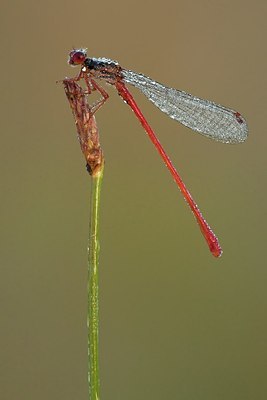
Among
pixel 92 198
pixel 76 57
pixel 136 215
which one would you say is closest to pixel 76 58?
pixel 76 57

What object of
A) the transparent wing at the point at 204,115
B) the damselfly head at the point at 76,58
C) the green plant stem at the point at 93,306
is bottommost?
the green plant stem at the point at 93,306

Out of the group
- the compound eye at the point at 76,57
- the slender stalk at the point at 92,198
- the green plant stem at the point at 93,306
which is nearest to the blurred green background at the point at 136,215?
the compound eye at the point at 76,57

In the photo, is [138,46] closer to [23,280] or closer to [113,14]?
[113,14]

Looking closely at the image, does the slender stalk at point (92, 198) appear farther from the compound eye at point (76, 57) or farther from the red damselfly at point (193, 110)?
the red damselfly at point (193, 110)

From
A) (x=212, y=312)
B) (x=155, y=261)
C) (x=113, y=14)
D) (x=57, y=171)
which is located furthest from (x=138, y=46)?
(x=212, y=312)

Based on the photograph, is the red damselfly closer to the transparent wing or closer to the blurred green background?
the transparent wing

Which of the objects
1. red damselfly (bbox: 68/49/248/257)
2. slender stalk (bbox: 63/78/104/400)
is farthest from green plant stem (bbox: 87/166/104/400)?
red damselfly (bbox: 68/49/248/257)
